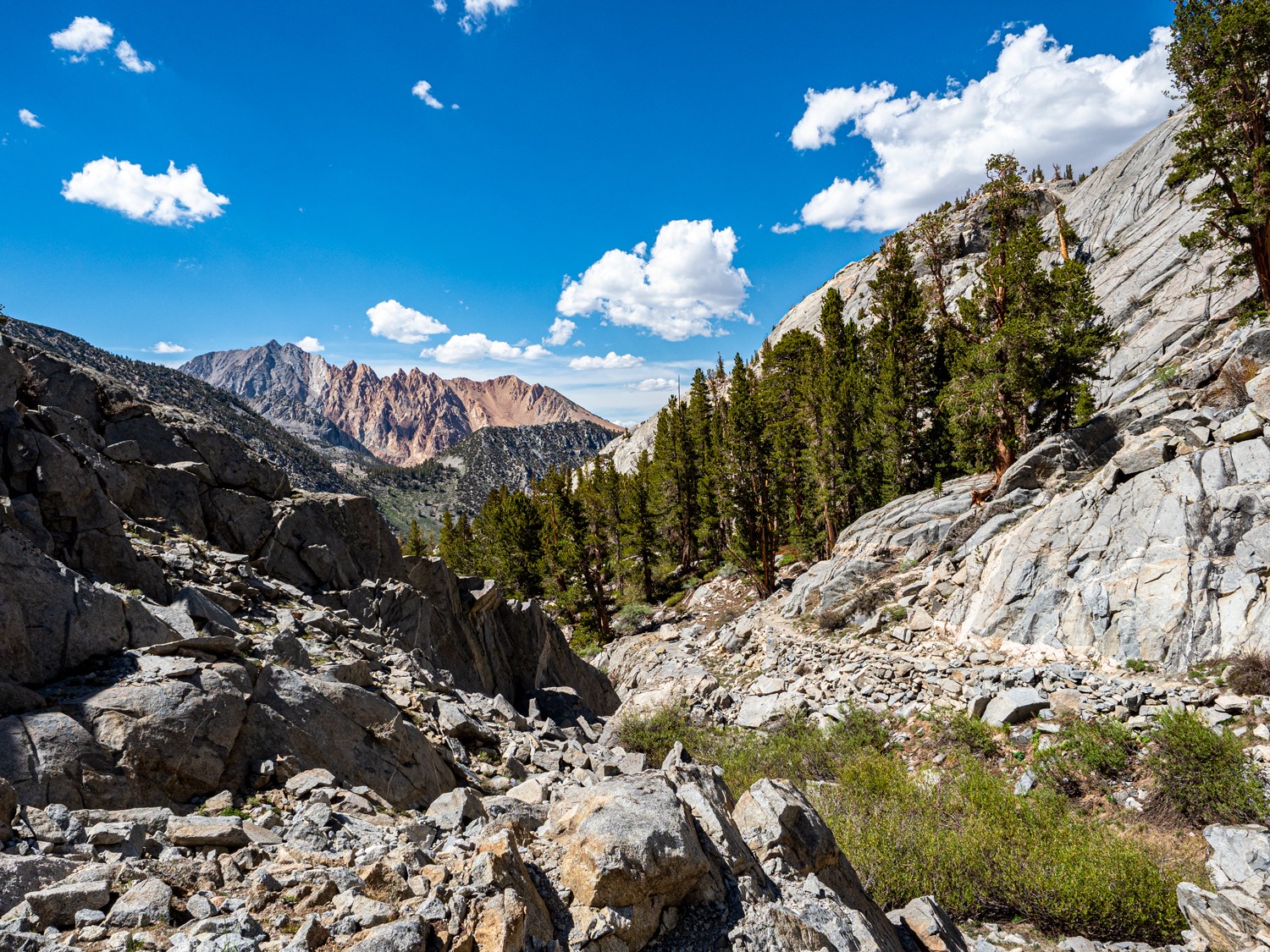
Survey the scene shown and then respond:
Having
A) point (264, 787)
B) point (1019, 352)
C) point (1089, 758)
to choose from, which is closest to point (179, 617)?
point (264, 787)

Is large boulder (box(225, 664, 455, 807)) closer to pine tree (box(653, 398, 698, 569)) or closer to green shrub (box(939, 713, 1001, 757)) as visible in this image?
green shrub (box(939, 713, 1001, 757))

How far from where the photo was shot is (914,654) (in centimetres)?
1941

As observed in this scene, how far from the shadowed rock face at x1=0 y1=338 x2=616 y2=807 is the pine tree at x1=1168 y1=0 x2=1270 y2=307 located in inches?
1199

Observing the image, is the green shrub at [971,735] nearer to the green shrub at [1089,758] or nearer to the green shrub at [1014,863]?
the green shrub at [1089,758]

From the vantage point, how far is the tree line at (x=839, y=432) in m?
26.0

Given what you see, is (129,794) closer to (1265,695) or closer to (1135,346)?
(1265,695)

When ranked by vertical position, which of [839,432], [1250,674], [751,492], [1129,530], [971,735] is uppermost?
[839,432]

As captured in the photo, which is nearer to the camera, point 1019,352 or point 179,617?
point 179,617

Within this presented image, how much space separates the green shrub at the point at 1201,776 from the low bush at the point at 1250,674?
116 cm

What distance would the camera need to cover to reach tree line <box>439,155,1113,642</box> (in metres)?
26.0

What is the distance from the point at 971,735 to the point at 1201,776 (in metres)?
4.44

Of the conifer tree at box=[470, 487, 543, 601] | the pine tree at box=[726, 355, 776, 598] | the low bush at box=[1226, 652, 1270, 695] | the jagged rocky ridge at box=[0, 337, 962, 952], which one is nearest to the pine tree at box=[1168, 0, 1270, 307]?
the low bush at box=[1226, 652, 1270, 695]

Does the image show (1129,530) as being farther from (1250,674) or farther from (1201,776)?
(1201,776)

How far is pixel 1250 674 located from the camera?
12.2 meters
